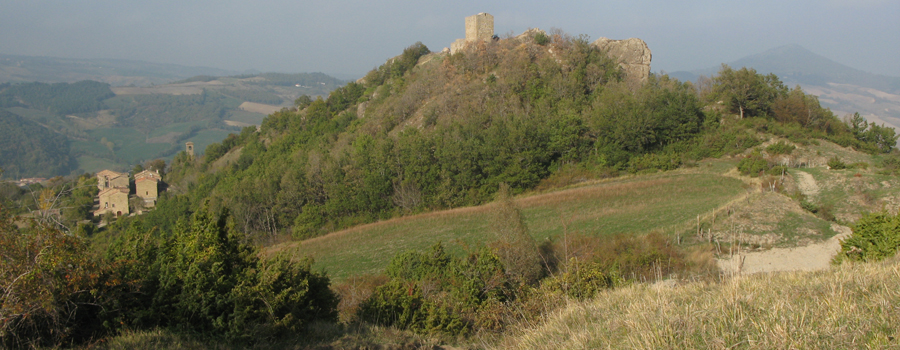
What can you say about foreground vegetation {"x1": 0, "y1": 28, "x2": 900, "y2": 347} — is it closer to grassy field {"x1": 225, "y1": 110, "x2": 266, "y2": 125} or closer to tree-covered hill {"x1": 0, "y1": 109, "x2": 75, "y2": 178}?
tree-covered hill {"x1": 0, "y1": 109, "x2": 75, "y2": 178}

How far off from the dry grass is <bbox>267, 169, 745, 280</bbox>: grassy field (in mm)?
14130

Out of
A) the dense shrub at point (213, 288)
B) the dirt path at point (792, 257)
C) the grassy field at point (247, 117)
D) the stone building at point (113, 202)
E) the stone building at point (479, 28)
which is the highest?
the stone building at point (479, 28)

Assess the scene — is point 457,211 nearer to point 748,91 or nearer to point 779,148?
point 779,148

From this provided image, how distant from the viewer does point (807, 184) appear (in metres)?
23.8

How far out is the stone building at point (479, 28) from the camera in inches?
1848

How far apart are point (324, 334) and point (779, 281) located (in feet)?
22.3

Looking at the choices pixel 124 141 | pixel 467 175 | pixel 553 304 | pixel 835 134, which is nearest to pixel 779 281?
pixel 553 304

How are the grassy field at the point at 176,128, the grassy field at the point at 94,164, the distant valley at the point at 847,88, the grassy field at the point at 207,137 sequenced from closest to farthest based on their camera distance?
the distant valley at the point at 847,88 < the grassy field at the point at 94,164 < the grassy field at the point at 207,137 < the grassy field at the point at 176,128

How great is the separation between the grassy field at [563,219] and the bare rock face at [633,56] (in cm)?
1505

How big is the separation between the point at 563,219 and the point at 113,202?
64821mm

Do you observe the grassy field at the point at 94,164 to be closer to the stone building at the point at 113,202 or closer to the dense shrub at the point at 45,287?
the stone building at the point at 113,202

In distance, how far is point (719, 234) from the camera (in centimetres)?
1783

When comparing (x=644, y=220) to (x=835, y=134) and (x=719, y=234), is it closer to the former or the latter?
(x=719, y=234)

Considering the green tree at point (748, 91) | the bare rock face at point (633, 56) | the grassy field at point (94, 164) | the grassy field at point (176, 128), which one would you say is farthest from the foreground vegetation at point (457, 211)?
the grassy field at point (176, 128)
